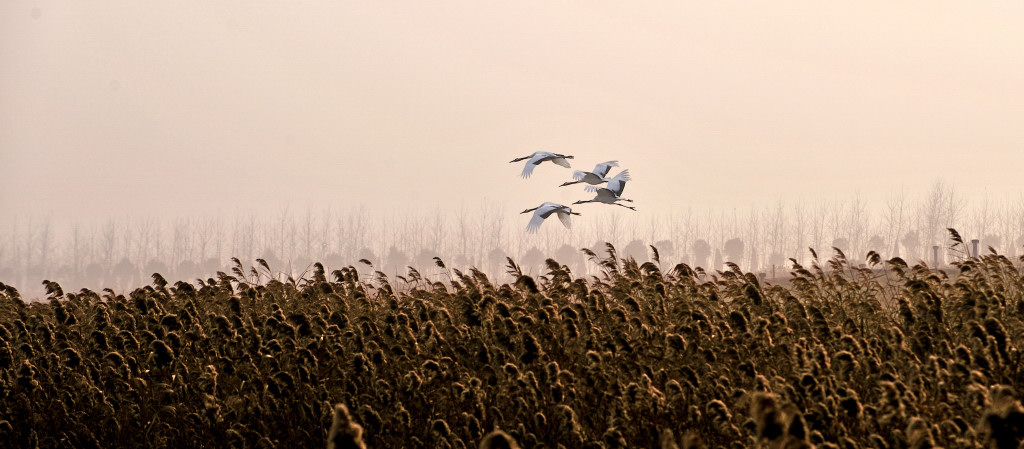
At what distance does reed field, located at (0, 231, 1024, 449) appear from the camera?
213 inches

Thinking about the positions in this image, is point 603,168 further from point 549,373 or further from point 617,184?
point 549,373

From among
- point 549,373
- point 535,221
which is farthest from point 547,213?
point 549,373

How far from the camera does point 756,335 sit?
6.88 m

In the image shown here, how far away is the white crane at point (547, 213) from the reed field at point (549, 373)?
4.68m

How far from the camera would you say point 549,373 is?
588 cm

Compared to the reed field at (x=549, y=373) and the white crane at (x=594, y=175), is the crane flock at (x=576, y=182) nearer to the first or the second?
the white crane at (x=594, y=175)

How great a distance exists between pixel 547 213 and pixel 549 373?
912 cm

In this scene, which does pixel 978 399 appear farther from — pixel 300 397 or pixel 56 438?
pixel 56 438

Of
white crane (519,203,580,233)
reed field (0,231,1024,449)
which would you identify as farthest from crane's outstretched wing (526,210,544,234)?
reed field (0,231,1024,449)

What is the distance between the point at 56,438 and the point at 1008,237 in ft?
386

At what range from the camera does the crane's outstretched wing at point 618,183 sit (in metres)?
15.6

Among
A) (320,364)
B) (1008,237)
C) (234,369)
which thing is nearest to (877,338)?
(320,364)

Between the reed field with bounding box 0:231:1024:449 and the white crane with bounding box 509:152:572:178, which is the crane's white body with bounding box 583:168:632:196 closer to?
the white crane with bounding box 509:152:572:178

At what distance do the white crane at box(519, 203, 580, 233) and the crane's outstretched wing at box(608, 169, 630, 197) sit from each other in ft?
2.34
